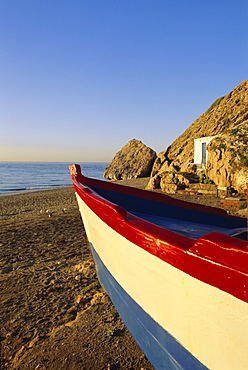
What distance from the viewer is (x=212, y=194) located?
16062mm

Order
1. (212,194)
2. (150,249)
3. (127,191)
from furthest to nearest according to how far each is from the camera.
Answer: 1. (212,194)
2. (127,191)
3. (150,249)

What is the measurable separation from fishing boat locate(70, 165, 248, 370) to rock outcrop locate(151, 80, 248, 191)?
14009 millimetres

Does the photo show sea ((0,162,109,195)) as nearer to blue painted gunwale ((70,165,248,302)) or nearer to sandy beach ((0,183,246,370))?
sandy beach ((0,183,246,370))

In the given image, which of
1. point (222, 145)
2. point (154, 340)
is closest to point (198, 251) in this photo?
point (154, 340)

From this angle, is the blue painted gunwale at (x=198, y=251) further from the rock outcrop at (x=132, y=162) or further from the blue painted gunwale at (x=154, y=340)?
the rock outcrop at (x=132, y=162)

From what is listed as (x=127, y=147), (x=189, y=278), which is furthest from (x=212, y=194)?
(x=127, y=147)

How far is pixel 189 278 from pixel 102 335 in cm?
232

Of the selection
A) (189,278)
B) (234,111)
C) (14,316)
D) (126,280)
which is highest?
(234,111)

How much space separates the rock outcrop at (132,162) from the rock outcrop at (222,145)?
504 cm

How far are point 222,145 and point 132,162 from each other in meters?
27.6

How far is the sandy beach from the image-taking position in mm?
2941

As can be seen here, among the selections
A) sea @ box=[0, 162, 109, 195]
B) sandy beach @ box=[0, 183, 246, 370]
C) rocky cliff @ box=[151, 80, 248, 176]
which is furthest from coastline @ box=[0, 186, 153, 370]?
sea @ box=[0, 162, 109, 195]

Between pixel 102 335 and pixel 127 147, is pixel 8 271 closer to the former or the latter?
pixel 102 335

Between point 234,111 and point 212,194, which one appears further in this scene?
point 234,111
